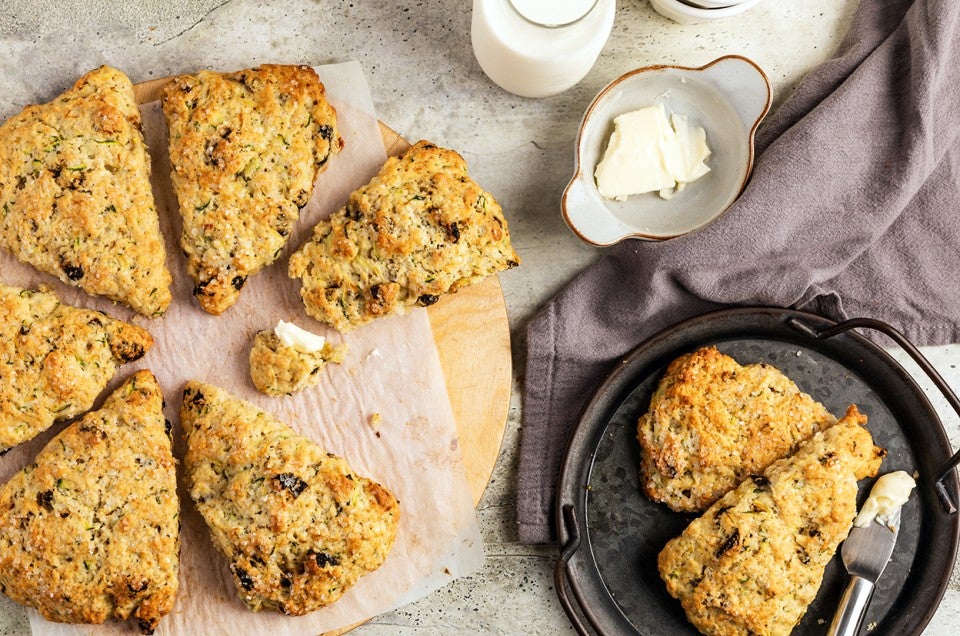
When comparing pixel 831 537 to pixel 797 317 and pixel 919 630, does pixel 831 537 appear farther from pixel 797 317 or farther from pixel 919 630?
pixel 797 317

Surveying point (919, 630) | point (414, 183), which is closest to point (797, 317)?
point (919, 630)

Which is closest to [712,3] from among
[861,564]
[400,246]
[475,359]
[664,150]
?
[664,150]

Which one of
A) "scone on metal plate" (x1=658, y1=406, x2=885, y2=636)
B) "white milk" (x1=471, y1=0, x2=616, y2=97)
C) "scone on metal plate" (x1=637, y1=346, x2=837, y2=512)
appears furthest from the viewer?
"scone on metal plate" (x1=637, y1=346, x2=837, y2=512)

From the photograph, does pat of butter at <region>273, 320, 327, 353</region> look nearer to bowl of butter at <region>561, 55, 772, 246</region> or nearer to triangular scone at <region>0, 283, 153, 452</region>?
triangular scone at <region>0, 283, 153, 452</region>

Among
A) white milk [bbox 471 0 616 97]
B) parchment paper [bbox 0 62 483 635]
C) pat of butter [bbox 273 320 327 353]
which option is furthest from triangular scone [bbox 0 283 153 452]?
white milk [bbox 471 0 616 97]

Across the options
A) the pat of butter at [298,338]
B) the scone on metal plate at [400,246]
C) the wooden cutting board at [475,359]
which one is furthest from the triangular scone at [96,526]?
the wooden cutting board at [475,359]

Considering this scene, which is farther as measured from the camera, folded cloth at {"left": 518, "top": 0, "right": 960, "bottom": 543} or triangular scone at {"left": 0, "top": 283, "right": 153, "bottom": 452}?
folded cloth at {"left": 518, "top": 0, "right": 960, "bottom": 543}
